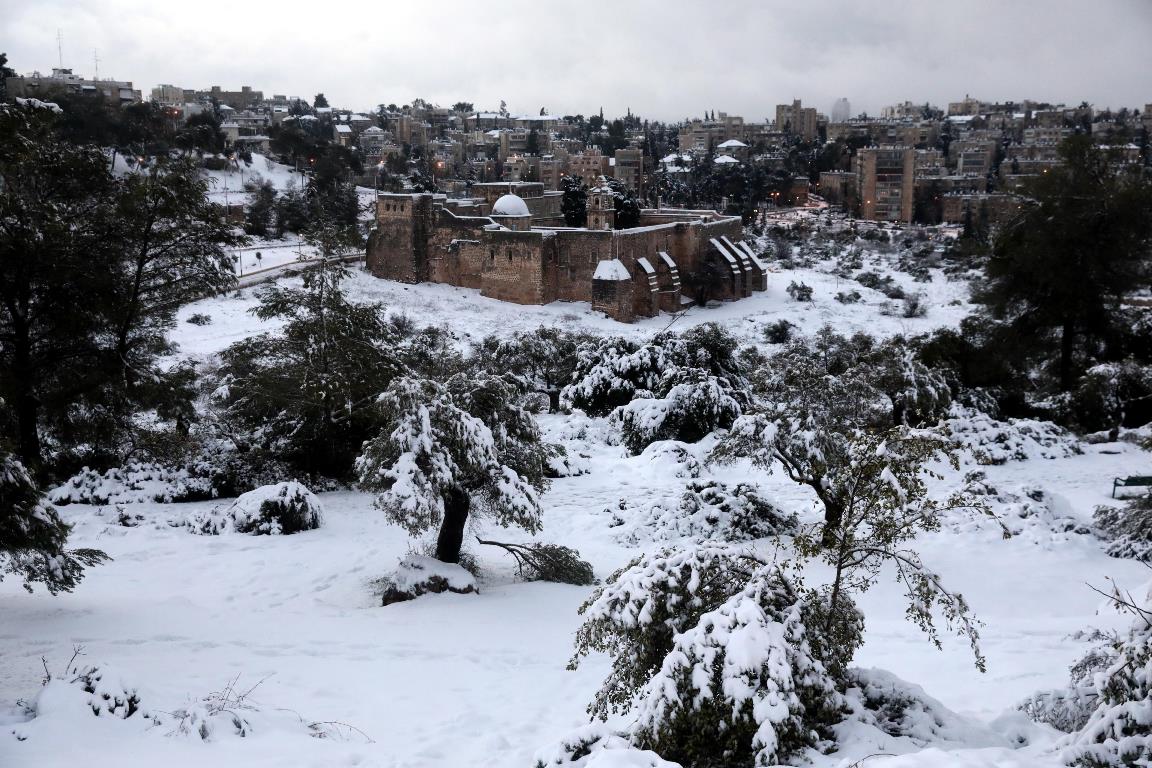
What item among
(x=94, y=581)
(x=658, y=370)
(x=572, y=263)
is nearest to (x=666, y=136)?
(x=572, y=263)

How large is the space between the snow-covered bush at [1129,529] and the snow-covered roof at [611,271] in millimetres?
24501

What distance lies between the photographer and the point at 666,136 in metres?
124

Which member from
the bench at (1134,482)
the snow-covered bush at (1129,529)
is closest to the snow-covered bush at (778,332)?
the bench at (1134,482)

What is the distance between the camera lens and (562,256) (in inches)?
1371

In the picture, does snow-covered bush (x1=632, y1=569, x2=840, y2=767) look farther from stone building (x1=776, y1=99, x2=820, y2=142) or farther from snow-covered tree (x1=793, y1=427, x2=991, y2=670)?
stone building (x1=776, y1=99, x2=820, y2=142)

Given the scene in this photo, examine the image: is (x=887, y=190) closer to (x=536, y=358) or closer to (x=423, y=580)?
(x=536, y=358)

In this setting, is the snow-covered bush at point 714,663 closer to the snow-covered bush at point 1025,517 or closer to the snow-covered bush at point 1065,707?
the snow-covered bush at point 1065,707

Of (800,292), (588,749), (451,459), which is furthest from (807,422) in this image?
(800,292)

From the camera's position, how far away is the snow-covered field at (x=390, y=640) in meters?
5.07

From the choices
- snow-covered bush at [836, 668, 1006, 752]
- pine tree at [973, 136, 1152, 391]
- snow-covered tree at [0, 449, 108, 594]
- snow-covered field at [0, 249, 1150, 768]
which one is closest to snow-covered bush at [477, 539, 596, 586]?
snow-covered field at [0, 249, 1150, 768]

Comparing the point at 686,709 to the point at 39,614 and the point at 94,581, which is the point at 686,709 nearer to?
the point at 39,614

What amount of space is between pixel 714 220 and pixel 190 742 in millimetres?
38694

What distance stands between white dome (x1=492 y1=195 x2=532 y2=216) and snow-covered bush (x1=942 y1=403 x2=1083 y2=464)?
94.8ft

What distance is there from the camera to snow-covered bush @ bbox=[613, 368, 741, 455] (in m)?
14.9
